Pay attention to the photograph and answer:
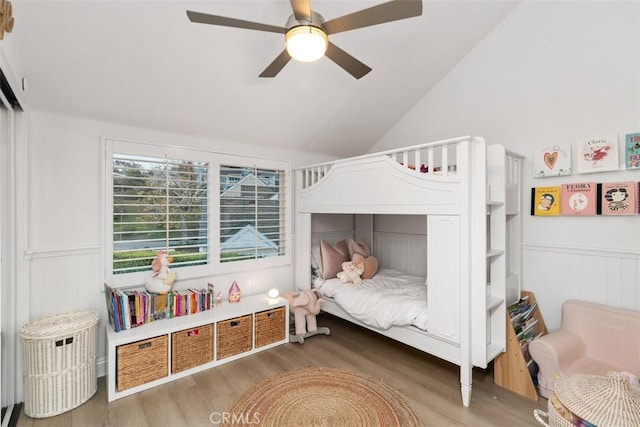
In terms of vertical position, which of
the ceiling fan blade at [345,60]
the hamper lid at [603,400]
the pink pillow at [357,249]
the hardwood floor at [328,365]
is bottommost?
the hardwood floor at [328,365]

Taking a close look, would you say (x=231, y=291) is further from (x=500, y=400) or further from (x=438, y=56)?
(x=438, y=56)

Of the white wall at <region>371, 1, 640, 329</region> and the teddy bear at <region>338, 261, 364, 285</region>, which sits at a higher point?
the white wall at <region>371, 1, 640, 329</region>

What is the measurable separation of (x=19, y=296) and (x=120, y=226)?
0.76m

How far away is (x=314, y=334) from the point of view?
326cm

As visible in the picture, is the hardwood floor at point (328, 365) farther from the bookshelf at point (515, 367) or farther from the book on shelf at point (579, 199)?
the book on shelf at point (579, 199)

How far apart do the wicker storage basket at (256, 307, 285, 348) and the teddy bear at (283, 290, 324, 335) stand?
14 cm

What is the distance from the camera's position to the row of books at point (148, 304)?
2340 millimetres

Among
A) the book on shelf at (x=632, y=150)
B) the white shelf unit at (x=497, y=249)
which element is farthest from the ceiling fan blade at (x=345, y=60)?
the book on shelf at (x=632, y=150)

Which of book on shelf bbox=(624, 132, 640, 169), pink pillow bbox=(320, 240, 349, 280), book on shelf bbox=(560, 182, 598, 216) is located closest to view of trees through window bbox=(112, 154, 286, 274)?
pink pillow bbox=(320, 240, 349, 280)

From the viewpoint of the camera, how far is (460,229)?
2154 mm

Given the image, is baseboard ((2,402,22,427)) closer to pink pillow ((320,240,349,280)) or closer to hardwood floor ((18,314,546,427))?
hardwood floor ((18,314,546,427))

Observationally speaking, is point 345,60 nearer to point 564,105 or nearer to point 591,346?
point 564,105

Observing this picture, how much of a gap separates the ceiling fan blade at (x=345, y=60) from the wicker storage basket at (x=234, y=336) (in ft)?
7.34

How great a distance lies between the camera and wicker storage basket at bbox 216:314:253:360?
2678 millimetres
